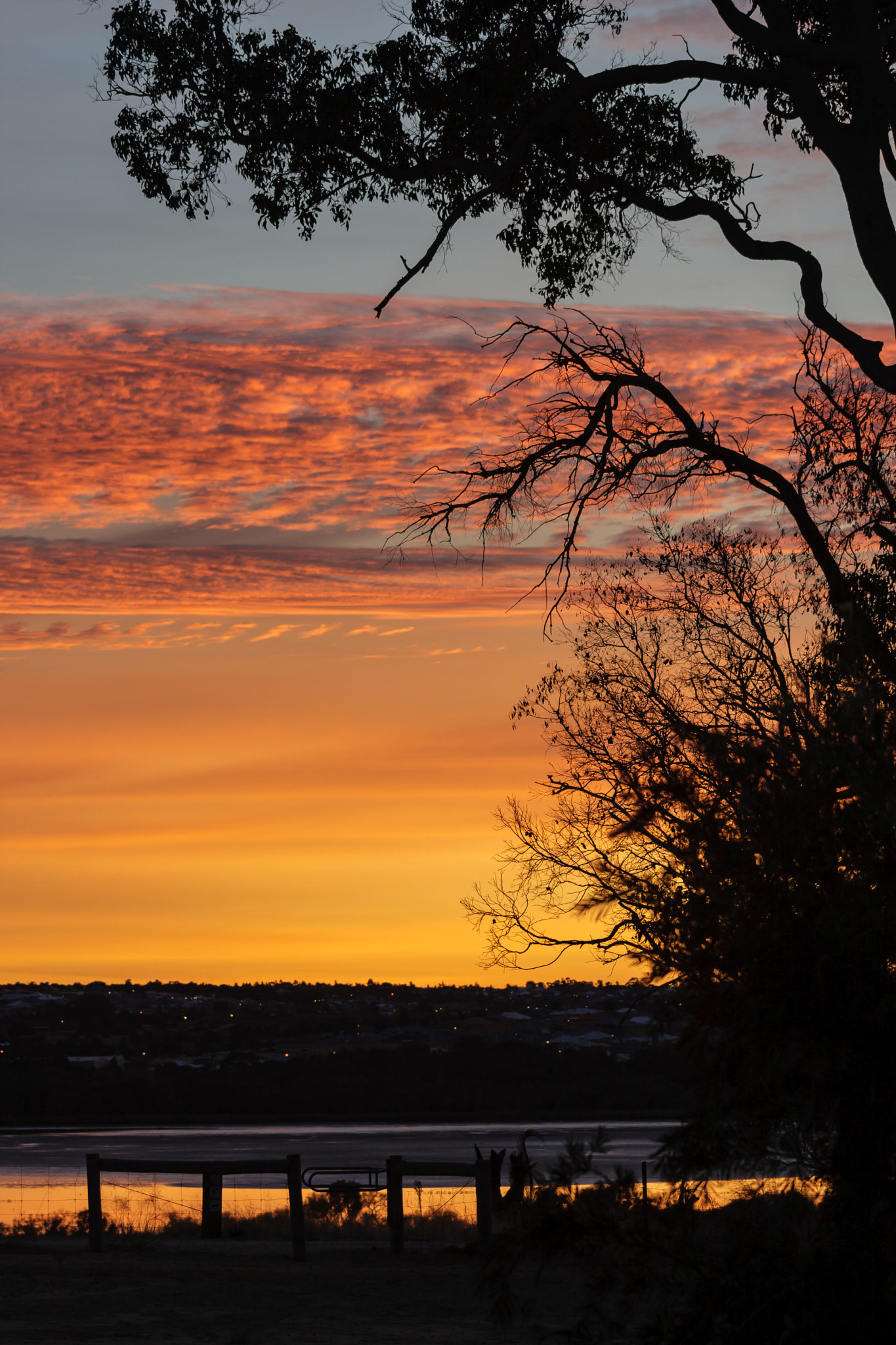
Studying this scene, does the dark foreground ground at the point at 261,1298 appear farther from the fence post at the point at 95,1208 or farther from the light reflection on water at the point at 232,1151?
the light reflection on water at the point at 232,1151

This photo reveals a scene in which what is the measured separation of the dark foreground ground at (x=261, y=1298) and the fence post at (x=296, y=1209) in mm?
190

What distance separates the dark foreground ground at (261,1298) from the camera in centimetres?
1367

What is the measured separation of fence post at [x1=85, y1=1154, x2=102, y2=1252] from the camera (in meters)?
20.2

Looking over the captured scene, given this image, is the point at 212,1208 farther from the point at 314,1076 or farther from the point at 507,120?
the point at 314,1076

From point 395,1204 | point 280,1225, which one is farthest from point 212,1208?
point 280,1225

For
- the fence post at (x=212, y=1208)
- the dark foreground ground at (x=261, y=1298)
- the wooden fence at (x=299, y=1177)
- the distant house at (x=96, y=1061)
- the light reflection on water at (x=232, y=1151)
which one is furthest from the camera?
the distant house at (x=96, y=1061)

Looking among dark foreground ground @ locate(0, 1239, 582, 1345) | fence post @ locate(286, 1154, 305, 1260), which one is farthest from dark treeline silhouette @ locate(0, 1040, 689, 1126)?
dark foreground ground @ locate(0, 1239, 582, 1345)

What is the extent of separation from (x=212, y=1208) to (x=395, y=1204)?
434 centimetres

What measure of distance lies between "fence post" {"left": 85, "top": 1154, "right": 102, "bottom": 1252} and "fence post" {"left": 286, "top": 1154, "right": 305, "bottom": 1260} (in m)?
2.81

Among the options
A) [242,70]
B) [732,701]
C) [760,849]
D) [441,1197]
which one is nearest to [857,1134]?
[760,849]

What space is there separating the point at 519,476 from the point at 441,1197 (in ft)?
107

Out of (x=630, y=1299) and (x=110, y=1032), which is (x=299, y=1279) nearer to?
(x=630, y=1299)

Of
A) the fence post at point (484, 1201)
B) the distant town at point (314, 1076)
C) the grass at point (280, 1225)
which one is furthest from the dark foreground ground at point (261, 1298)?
the distant town at point (314, 1076)

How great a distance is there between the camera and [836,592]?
15938 mm
